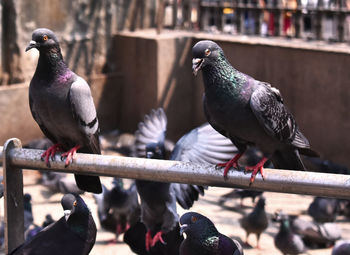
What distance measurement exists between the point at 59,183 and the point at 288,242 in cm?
296

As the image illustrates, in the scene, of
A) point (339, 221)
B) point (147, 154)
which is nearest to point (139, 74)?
point (339, 221)

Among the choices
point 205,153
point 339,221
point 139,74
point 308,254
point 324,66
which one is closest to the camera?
point 205,153

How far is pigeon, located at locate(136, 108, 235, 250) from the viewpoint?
5.28 meters

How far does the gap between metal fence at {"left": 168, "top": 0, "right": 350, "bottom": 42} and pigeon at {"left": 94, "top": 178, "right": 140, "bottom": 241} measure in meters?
4.22

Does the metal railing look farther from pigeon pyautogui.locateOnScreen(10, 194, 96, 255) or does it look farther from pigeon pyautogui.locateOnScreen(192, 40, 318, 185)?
pigeon pyautogui.locateOnScreen(192, 40, 318, 185)

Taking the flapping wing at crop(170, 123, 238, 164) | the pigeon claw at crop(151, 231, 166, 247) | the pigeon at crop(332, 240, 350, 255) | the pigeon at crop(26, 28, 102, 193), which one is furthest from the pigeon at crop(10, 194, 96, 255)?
the pigeon at crop(332, 240, 350, 255)

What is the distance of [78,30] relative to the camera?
34.2ft

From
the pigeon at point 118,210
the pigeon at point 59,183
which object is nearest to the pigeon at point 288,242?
the pigeon at point 118,210

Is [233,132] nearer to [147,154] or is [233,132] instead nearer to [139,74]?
[147,154]

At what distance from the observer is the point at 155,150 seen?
18.8ft

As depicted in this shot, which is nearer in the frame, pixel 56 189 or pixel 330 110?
pixel 56 189

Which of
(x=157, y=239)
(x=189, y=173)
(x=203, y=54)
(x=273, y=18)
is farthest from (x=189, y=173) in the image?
(x=273, y=18)

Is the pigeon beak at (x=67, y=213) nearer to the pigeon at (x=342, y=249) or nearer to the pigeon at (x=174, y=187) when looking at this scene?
the pigeon at (x=174, y=187)

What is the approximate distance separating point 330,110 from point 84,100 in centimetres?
564
